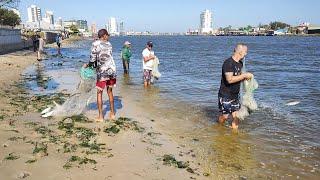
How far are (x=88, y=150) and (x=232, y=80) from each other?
325 cm

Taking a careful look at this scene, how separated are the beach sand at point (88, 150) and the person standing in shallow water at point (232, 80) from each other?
1464mm

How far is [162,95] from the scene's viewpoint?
541 inches

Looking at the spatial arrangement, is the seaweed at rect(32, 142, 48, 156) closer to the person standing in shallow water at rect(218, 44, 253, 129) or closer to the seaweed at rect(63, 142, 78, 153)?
the seaweed at rect(63, 142, 78, 153)

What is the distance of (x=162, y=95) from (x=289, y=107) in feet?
14.2

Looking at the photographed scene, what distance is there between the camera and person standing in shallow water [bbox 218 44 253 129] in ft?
25.6

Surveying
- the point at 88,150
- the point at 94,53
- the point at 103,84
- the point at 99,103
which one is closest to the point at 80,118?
the point at 99,103

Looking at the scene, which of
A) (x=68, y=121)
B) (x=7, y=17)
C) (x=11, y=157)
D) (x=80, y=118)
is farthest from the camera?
(x=7, y=17)

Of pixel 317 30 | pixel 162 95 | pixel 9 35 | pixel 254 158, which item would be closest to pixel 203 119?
pixel 254 158

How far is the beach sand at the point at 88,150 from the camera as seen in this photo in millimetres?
5434

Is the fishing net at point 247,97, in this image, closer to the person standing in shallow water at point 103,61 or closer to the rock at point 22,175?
the person standing in shallow water at point 103,61

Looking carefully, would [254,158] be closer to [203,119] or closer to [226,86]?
[226,86]

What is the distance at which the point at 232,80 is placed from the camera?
25.6 ft

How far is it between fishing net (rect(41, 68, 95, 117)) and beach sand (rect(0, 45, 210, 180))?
0.34 metres

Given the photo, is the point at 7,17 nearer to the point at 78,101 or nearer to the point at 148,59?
the point at 148,59
